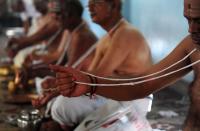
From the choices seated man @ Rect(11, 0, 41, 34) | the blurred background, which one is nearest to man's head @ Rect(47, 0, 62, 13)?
the blurred background

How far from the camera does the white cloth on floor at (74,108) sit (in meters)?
3.27

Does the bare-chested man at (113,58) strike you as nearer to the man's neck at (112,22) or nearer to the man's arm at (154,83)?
the man's neck at (112,22)

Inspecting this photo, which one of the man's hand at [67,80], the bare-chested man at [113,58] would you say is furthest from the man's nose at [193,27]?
the bare-chested man at [113,58]

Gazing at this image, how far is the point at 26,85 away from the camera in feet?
16.1

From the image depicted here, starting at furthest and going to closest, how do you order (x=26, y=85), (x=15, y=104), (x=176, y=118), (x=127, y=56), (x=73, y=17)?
(x=26, y=85), (x=15, y=104), (x=73, y=17), (x=176, y=118), (x=127, y=56)

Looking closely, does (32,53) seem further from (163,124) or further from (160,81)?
(160,81)

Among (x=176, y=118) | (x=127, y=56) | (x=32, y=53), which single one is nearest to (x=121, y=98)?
(x=127, y=56)

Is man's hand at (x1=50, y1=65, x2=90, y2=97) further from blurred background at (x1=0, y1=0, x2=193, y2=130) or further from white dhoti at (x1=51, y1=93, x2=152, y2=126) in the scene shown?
blurred background at (x1=0, y1=0, x2=193, y2=130)

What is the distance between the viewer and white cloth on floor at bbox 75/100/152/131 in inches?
110

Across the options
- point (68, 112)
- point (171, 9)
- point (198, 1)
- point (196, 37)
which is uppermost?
point (198, 1)

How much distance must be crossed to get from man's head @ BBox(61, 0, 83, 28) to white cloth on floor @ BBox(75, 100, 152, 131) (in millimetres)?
1466

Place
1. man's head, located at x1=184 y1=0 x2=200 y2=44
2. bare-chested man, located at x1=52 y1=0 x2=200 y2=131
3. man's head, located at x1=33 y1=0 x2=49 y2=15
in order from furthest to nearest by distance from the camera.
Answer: man's head, located at x1=33 y1=0 x2=49 y2=15
bare-chested man, located at x1=52 y1=0 x2=200 y2=131
man's head, located at x1=184 y1=0 x2=200 y2=44

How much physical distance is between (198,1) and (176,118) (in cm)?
222

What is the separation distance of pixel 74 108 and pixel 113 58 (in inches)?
19.4
